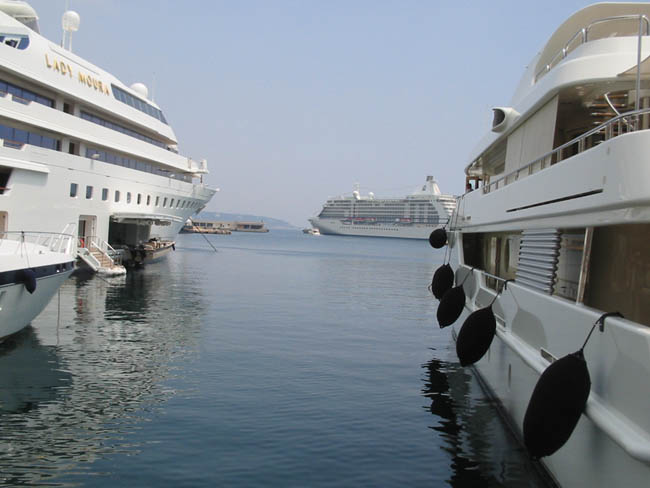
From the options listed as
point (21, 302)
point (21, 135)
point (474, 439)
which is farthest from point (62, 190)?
point (474, 439)

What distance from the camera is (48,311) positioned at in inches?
720

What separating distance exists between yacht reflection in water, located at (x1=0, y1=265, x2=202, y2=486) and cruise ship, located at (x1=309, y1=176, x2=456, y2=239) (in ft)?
353

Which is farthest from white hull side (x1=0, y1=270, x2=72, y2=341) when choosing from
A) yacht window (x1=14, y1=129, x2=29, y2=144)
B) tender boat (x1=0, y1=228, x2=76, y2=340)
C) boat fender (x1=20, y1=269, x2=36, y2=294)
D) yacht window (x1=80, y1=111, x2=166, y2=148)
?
yacht window (x1=80, y1=111, x2=166, y2=148)

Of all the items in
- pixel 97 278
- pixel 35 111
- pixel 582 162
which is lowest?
pixel 97 278

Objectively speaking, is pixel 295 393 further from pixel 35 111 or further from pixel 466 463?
pixel 35 111

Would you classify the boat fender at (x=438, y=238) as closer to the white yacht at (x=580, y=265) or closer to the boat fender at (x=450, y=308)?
the boat fender at (x=450, y=308)

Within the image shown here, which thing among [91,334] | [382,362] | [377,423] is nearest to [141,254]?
[91,334]

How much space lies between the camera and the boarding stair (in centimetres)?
2827

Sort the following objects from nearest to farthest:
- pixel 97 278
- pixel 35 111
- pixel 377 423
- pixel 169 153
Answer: pixel 377 423
pixel 35 111
pixel 97 278
pixel 169 153

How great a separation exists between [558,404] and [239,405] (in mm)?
5801

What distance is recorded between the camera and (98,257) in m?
29.5

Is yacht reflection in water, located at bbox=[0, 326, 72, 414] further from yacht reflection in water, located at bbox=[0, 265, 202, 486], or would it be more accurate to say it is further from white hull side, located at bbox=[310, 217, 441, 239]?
white hull side, located at bbox=[310, 217, 441, 239]

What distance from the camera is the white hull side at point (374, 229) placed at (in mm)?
130125

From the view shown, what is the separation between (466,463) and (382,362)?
6.04 metres
